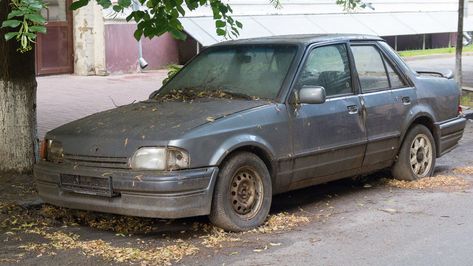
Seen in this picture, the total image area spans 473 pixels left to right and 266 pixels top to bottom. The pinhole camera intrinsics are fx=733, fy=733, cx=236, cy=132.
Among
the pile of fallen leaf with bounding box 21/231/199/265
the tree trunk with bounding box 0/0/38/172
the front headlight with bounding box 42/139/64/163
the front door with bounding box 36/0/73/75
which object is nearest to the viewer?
the pile of fallen leaf with bounding box 21/231/199/265

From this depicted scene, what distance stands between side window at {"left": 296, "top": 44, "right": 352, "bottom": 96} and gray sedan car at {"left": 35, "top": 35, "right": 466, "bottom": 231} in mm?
11

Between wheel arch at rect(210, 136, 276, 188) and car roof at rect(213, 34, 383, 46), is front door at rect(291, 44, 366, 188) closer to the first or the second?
car roof at rect(213, 34, 383, 46)

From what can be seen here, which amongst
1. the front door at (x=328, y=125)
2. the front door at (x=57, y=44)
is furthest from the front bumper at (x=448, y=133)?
the front door at (x=57, y=44)

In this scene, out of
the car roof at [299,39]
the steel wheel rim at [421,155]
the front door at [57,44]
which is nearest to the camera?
the car roof at [299,39]

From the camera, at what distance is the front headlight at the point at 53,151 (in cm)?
604

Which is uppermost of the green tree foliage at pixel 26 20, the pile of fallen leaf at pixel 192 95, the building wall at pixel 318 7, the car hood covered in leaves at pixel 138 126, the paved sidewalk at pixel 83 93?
the building wall at pixel 318 7

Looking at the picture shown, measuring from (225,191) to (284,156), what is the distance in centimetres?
74

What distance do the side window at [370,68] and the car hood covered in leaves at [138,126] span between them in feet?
4.73

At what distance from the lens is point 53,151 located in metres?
6.11

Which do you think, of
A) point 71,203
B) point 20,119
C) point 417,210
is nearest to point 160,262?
point 71,203

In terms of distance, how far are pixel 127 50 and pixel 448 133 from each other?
11.2 meters

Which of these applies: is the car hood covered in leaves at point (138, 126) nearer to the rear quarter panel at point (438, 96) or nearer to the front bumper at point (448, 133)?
the rear quarter panel at point (438, 96)

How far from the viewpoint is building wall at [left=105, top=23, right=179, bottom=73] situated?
17.5 metres

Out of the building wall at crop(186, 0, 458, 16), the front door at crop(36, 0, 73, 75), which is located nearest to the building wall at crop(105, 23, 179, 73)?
the front door at crop(36, 0, 73, 75)
